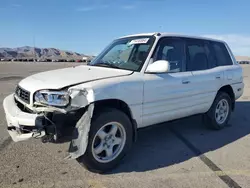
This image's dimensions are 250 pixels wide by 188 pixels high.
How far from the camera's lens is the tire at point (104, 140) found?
3574mm

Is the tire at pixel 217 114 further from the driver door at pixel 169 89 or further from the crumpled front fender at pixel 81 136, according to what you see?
the crumpled front fender at pixel 81 136

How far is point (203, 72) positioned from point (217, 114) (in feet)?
3.87

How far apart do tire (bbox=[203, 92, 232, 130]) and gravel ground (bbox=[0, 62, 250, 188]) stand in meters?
0.28

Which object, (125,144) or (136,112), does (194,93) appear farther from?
(125,144)

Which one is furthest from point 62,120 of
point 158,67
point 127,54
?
point 127,54

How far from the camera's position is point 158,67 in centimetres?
409

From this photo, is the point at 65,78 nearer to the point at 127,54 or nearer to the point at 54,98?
the point at 54,98

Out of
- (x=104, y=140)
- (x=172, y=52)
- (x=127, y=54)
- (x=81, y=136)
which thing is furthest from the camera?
(x=172, y=52)

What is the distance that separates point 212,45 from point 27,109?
4060 millimetres

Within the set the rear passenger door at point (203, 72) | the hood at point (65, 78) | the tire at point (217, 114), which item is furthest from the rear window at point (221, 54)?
the hood at point (65, 78)

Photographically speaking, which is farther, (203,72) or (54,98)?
(203,72)

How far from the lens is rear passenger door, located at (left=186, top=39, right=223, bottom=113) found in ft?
16.6

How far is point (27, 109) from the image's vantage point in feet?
12.2

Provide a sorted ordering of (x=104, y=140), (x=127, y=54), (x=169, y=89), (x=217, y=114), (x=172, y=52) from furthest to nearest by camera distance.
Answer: (x=217, y=114), (x=172, y=52), (x=127, y=54), (x=169, y=89), (x=104, y=140)
